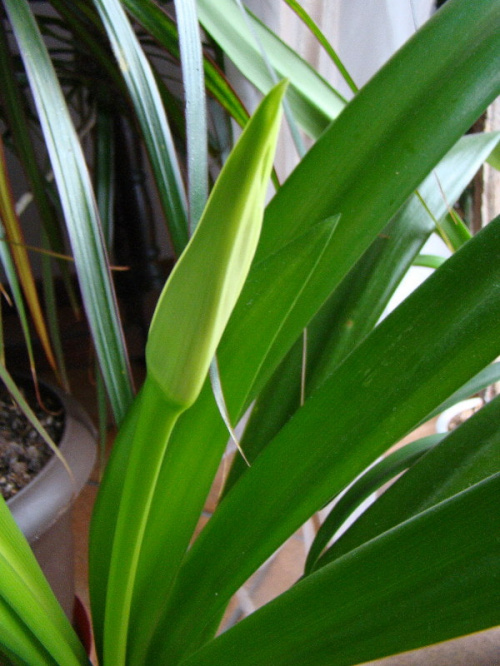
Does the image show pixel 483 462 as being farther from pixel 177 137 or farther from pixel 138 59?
pixel 177 137

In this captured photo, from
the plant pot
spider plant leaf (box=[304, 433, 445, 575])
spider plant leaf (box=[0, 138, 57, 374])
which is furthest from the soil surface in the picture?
spider plant leaf (box=[304, 433, 445, 575])

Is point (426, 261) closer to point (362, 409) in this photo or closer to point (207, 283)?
point (362, 409)

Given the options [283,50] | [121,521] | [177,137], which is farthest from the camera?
[177,137]

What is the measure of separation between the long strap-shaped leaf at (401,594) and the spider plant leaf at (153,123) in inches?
7.3

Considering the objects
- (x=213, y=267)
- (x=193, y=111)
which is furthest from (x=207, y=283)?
(x=193, y=111)

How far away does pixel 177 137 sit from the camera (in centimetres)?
67

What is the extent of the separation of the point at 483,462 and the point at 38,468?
0.37m

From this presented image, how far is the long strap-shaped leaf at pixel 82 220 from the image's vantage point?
0.31 meters

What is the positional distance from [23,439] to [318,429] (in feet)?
1.13

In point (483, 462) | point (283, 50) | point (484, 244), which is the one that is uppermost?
point (283, 50)

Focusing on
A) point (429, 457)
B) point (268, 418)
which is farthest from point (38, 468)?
point (429, 457)

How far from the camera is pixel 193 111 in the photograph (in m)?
0.26

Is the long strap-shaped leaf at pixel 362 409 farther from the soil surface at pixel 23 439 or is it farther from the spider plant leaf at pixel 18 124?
the spider plant leaf at pixel 18 124

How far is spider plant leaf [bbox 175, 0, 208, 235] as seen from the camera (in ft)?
0.80
